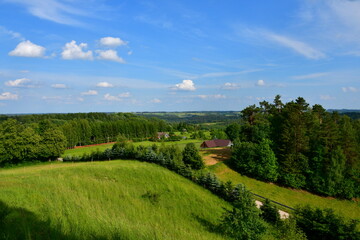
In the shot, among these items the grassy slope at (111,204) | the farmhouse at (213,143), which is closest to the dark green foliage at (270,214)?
the grassy slope at (111,204)

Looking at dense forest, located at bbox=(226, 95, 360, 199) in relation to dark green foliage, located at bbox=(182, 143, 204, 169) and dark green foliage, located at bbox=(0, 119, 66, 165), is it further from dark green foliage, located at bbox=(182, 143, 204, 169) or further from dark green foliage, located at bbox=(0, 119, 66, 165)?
dark green foliage, located at bbox=(0, 119, 66, 165)

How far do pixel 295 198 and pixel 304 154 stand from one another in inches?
353

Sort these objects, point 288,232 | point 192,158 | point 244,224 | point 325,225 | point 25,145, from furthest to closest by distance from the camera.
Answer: point 25,145
point 192,158
point 325,225
point 288,232
point 244,224

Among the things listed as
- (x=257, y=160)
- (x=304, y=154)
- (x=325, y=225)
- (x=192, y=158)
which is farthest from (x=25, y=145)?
(x=304, y=154)

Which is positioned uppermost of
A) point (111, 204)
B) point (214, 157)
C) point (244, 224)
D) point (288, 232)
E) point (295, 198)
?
point (111, 204)

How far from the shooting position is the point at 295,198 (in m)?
31.4

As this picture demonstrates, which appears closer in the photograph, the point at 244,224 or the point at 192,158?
the point at 244,224

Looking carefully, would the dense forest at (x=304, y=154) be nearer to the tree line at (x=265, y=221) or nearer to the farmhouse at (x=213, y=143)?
the tree line at (x=265, y=221)

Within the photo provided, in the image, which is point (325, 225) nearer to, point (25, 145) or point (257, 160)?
point (257, 160)

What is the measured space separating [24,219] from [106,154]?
39.8m

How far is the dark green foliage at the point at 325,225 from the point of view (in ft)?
55.0

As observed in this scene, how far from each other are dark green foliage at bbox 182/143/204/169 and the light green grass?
4.35 metres

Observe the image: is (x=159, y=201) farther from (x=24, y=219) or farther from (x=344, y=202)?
(x=344, y=202)

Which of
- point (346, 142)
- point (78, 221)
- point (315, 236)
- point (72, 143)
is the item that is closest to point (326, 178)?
point (346, 142)
